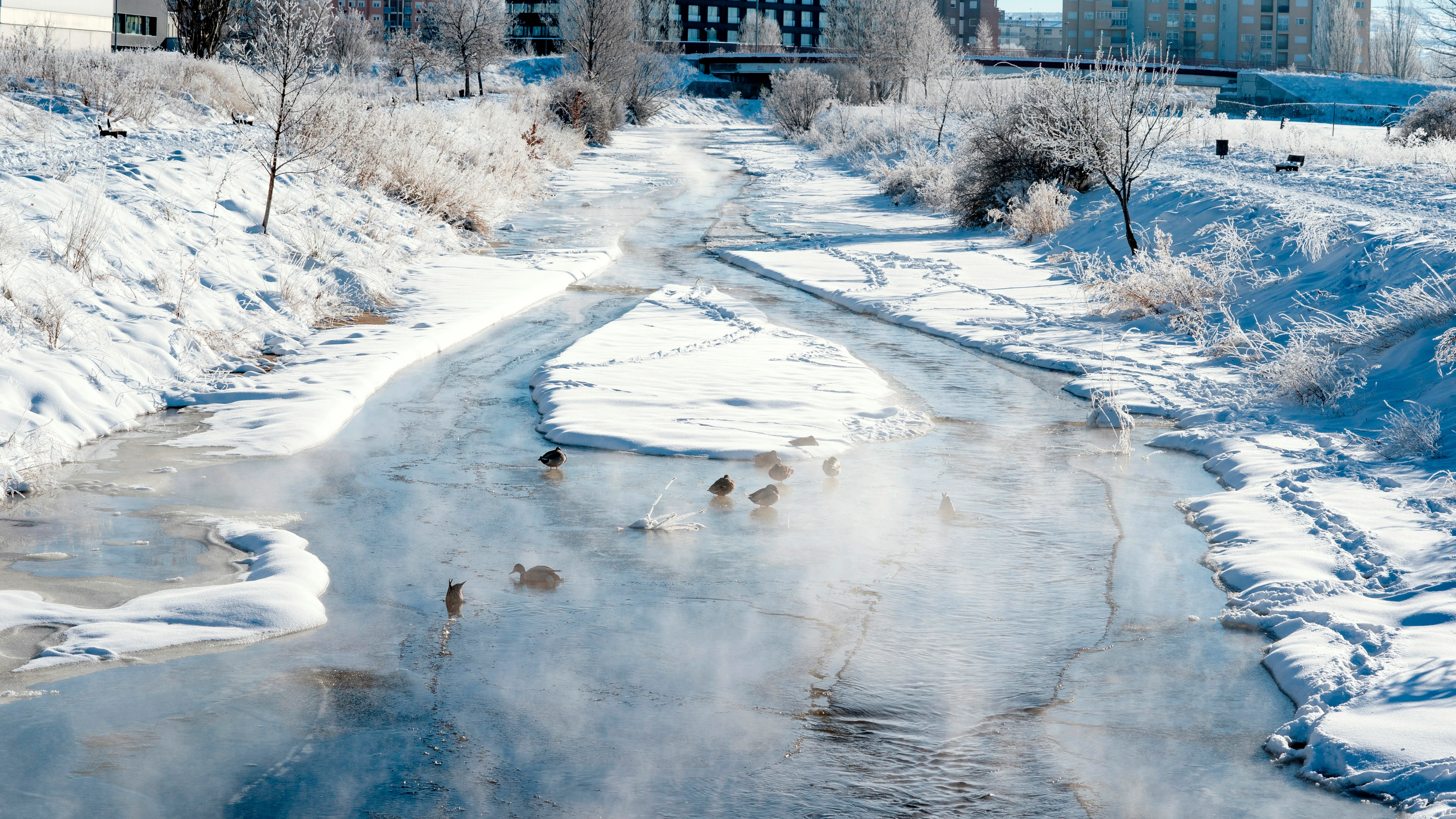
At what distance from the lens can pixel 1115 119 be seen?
650 inches

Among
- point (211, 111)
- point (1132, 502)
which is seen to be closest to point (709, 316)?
point (1132, 502)

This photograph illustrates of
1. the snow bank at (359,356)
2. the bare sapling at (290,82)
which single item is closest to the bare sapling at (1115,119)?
the snow bank at (359,356)

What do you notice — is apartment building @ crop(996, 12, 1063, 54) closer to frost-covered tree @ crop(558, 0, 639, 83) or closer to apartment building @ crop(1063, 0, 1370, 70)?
apartment building @ crop(1063, 0, 1370, 70)

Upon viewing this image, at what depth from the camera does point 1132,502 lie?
23.3 ft

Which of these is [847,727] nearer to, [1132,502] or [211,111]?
[1132,502]

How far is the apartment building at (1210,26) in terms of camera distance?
11444 cm

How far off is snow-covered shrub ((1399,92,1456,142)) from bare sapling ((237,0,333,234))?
23065mm

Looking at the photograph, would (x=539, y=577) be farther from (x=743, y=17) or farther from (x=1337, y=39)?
(x=743, y=17)

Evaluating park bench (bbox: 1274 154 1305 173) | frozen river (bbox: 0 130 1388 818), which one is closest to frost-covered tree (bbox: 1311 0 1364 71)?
park bench (bbox: 1274 154 1305 173)

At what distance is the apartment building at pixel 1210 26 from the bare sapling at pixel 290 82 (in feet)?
355

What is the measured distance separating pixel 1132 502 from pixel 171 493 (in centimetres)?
558

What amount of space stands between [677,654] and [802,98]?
165 feet

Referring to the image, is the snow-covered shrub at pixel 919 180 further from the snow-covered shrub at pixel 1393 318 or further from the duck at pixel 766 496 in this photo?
the duck at pixel 766 496

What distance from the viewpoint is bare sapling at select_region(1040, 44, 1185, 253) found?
16.3m
